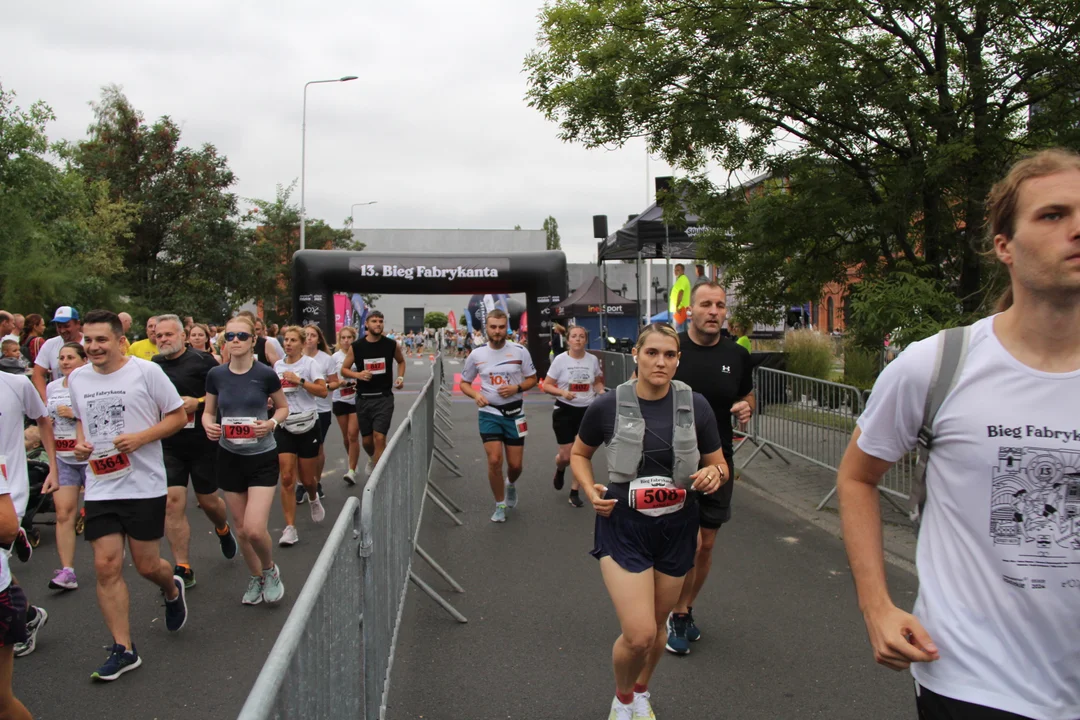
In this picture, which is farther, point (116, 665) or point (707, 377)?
point (707, 377)

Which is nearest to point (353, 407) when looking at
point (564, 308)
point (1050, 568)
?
point (1050, 568)

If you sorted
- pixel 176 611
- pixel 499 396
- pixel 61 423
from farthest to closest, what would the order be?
pixel 499 396 → pixel 61 423 → pixel 176 611

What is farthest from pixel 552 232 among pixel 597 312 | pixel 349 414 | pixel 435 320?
pixel 349 414

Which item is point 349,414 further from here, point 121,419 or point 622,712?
point 622,712

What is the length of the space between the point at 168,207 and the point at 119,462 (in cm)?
3355

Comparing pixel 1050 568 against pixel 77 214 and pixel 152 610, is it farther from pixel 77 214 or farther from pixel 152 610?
pixel 77 214

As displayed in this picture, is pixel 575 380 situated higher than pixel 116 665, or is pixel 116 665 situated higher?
pixel 575 380

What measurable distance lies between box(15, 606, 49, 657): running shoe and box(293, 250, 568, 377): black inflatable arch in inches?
688

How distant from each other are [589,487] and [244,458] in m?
3.03

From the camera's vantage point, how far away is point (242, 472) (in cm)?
577

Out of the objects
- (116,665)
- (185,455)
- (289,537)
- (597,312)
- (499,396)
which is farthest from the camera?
(597,312)

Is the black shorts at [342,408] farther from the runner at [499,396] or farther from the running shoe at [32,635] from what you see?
the running shoe at [32,635]

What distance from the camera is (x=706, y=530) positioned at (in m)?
4.70

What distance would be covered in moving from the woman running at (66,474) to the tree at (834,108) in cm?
537
